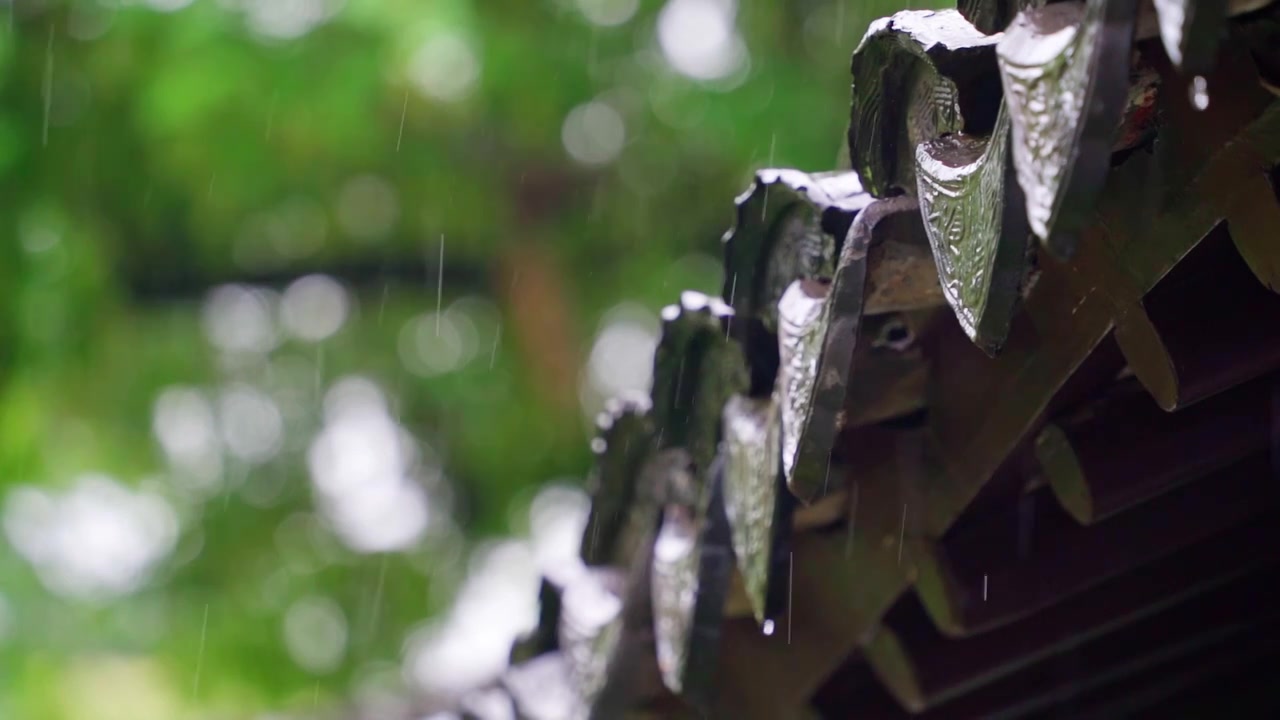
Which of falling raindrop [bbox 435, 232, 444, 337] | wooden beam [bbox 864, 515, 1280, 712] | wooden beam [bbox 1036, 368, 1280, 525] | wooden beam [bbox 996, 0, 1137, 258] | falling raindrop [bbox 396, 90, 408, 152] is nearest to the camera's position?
wooden beam [bbox 996, 0, 1137, 258]

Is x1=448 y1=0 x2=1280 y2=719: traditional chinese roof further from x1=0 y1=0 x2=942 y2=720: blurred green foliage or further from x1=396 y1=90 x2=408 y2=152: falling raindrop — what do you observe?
x1=396 y1=90 x2=408 y2=152: falling raindrop

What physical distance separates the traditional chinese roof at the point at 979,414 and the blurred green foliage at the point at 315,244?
2665 millimetres

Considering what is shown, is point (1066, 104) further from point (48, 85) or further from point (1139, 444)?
point (48, 85)

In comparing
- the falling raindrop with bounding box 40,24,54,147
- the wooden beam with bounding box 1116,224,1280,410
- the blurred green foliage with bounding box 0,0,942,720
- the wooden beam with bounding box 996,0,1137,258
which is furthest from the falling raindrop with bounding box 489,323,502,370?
the wooden beam with bounding box 996,0,1137,258

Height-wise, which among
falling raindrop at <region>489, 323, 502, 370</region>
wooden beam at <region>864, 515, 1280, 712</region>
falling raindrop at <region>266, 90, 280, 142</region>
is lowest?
falling raindrop at <region>489, 323, 502, 370</region>

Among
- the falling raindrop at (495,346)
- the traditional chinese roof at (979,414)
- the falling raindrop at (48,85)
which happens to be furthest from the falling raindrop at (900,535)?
the falling raindrop at (48,85)

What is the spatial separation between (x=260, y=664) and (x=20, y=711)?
79 centimetres

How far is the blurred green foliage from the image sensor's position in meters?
3.96

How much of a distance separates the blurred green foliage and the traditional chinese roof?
267 cm

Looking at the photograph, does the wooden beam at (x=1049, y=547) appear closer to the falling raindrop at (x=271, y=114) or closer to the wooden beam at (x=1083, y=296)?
the wooden beam at (x=1083, y=296)

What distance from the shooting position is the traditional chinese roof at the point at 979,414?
621 millimetres

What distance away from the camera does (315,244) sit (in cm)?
484

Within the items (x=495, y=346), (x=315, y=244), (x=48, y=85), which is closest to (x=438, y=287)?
(x=495, y=346)

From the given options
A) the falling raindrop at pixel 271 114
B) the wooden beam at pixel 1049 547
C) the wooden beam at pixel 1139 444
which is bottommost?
the wooden beam at pixel 1049 547
